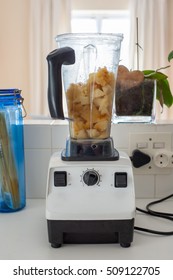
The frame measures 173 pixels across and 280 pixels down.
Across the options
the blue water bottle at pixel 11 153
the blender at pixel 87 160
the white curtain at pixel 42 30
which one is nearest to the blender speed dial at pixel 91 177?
the blender at pixel 87 160

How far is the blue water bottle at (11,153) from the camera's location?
0.82 meters

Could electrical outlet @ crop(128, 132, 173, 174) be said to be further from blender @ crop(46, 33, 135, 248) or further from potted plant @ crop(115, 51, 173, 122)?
blender @ crop(46, 33, 135, 248)

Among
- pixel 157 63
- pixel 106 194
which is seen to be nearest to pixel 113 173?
pixel 106 194

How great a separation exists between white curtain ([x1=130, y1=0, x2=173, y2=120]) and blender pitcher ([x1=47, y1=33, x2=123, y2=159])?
2800 millimetres

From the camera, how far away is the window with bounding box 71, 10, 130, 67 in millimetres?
3668

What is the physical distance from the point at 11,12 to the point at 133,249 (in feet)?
11.4

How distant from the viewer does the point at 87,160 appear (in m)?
0.71

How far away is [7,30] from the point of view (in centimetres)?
364

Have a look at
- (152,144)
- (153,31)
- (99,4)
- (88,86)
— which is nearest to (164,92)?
(152,144)

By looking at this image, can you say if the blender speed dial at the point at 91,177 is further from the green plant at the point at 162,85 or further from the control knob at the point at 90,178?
the green plant at the point at 162,85

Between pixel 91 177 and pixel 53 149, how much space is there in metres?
0.29

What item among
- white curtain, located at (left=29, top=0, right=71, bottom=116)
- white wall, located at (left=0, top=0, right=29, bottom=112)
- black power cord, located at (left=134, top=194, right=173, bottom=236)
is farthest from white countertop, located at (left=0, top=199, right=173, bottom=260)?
white wall, located at (left=0, top=0, right=29, bottom=112)

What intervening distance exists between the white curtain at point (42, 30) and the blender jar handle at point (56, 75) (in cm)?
283

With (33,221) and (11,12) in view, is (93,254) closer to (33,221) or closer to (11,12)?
(33,221)
